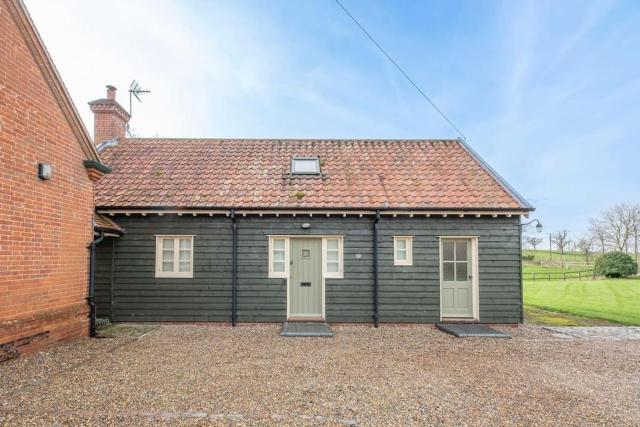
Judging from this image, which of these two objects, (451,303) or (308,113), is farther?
(308,113)

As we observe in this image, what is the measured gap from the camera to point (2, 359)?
5.00 meters

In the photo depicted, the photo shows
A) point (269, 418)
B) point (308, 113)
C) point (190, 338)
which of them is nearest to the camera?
point (269, 418)

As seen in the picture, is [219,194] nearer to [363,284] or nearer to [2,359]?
[363,284]

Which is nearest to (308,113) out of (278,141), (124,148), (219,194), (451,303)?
(278,141)

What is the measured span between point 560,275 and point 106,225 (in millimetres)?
34200

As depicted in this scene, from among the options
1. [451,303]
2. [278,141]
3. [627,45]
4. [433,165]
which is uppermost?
[627,45]

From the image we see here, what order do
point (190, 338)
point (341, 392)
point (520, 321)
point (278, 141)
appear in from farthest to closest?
point (278, 141) < point (520, 321) < point (190, 338) < point (341, 392)

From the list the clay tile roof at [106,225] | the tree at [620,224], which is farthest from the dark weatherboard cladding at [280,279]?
the tree at [620,224]

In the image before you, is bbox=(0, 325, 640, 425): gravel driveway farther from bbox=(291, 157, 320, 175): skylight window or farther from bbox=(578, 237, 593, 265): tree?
bbox=(578, 237, 593, 265): tree

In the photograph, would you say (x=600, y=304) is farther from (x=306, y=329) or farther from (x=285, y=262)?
(x=285, y=262)

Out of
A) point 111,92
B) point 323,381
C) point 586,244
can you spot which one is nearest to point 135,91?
point 111,92

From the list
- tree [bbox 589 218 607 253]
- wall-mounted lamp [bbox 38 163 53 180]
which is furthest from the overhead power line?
tree [bbox 589 218 607 253]

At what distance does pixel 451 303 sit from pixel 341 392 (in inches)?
215

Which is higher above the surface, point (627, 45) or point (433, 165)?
point (627, 45)
